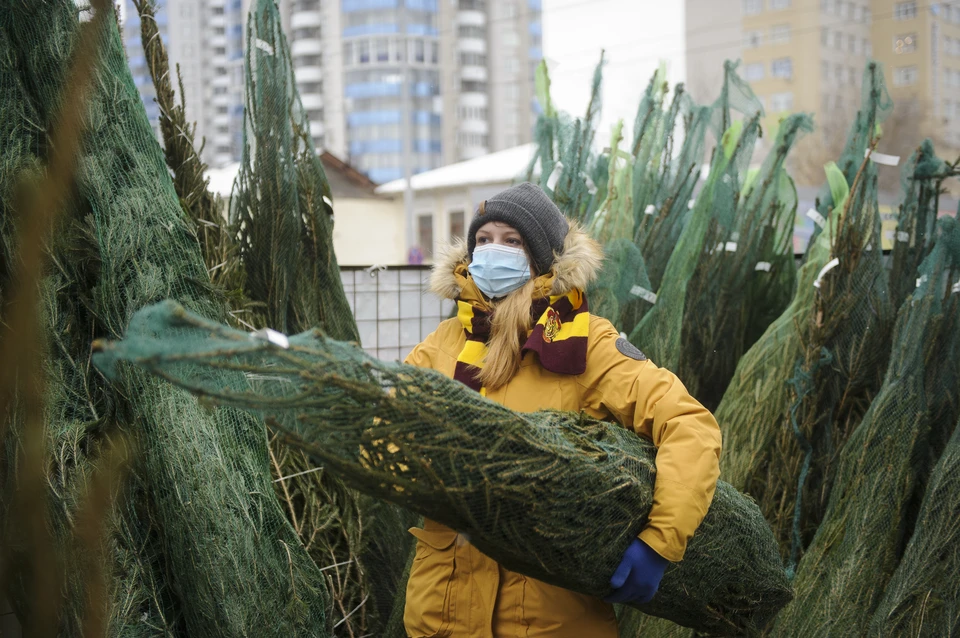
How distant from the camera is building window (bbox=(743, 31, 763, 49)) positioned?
137 feet

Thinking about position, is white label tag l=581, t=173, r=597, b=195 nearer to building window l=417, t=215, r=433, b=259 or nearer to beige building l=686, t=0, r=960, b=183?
building window l=417, t=215, r=433, b=259

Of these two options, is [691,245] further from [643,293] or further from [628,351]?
[628,351]

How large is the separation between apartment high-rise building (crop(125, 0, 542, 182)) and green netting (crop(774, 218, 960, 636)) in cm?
5957

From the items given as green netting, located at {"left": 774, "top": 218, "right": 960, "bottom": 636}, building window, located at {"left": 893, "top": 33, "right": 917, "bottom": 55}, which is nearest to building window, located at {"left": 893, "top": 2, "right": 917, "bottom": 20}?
building window, located at {"left": 893, "top": 33, "right": 917, "bottom": 55}

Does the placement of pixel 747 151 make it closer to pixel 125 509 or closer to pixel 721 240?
pixel 721 240

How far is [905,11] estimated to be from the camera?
3225 cm

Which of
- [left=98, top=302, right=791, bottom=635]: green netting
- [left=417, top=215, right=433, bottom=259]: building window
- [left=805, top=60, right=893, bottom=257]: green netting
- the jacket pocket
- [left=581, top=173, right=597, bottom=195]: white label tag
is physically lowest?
the jacket pocket

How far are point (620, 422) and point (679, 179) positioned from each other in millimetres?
3349

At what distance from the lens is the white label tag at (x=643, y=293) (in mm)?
4102

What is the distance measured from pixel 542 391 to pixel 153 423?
47.9 inches

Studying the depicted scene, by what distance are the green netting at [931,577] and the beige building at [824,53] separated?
87.3 ft

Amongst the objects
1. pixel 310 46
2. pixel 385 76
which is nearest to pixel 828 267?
pixel 385 76

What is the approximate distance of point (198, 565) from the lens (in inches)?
102

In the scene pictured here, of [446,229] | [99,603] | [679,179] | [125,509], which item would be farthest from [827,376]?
[446,229]
